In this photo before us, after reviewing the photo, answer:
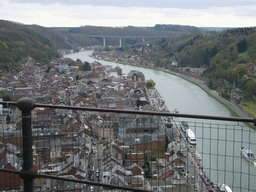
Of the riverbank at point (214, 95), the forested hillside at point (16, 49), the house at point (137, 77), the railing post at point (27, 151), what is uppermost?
the forested hillside at point (16, 49)

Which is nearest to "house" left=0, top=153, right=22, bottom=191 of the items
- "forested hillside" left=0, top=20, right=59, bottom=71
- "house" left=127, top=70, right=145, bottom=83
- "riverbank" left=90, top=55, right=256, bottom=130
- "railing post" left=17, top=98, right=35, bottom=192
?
"railing post" left=17, top=98, right=35, bottom=192

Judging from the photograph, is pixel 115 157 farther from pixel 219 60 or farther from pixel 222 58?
pixel 222 58

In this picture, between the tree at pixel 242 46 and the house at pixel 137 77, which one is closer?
the house at pixel 137 77

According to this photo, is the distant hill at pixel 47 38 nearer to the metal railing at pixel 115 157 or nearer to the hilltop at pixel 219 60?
the hilltop at pixel 219 60

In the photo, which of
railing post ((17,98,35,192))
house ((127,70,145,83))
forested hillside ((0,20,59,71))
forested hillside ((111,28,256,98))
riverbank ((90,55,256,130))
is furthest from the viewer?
forested hillside ((0,20,59,71))

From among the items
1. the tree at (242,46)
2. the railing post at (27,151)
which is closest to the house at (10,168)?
the railing post at (27,151)

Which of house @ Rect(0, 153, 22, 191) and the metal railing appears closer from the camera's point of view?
the metal railing

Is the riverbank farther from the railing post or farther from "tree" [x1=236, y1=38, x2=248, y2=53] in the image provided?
the railing post

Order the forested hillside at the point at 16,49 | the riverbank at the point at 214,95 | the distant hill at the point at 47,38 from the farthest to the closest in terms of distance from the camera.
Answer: the distant hill at the point at 47,38, the forested hillside at the point at 16,49, the riverbank at the point at 214,95

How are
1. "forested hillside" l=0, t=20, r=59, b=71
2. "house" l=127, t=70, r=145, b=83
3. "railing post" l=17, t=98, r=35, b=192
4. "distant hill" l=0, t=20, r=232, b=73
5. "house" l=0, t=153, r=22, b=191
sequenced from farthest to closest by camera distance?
"distant hill" l=0, t=20, r=232, b=73
"forested hillside" l=0, t=20, r=59, b=71
"house" l=127, t=70, r=145, b=83
"house" l=0, t=153, r=22, b=191
"railing post" l=17, t=98, r=35, b=192

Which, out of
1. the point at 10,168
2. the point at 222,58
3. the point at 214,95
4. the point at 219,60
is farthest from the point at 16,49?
the point at 10,168
